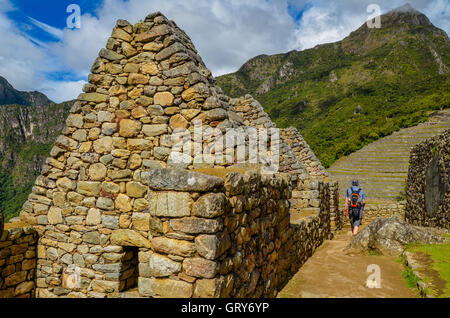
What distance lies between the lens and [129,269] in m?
4.54

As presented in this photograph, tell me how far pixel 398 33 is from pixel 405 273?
105724 mm

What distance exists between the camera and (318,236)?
7.18 meters

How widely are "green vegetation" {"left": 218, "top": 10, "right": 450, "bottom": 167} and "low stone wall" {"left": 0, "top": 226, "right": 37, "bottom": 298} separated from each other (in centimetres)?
2888

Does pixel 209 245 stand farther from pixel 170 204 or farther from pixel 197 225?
pixel 170 204

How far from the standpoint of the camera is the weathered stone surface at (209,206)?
2275 mm

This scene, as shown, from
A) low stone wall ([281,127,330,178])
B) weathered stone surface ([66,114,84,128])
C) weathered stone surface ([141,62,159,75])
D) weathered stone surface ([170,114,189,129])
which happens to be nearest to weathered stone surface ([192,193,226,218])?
weathered stone surface ([170,114,189,129])

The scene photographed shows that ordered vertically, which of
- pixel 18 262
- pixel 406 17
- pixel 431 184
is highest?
pixel 406 17

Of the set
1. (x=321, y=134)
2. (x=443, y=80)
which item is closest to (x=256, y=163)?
(x=321, y=134)

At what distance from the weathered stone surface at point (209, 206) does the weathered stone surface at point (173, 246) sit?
11.7 inches

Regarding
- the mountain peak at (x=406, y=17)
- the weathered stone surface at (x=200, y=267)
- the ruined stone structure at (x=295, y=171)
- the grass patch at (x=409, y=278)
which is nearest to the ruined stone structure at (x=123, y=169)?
the weathered stone surface at (x=200, y=267)

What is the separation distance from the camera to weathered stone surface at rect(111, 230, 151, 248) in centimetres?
419

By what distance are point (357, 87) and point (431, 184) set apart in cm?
6840
